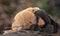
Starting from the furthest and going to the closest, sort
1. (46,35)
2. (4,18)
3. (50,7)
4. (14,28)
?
(4,18) < (50,7) < (14,28) < (46,35)

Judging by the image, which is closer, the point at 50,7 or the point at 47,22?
Result: the point at 47,22

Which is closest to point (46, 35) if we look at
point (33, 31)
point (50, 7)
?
point (33, 31)

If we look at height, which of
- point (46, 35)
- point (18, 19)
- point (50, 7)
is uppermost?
point (50, 7)

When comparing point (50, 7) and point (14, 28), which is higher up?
point (50, 7)

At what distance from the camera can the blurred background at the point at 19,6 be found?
3693 millimetres

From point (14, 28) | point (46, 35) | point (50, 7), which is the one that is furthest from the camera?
point (50, 7)

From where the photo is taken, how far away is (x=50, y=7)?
3867mm

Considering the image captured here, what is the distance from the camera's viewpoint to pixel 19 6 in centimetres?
447

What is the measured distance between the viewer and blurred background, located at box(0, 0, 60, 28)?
369cm

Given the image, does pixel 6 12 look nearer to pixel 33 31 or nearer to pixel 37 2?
pixel 37 2

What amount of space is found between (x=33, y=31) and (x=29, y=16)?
0.46 feet

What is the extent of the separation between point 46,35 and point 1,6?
3295mm

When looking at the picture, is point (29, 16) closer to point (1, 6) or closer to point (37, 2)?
point (37, 2)

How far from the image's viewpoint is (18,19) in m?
1.58
